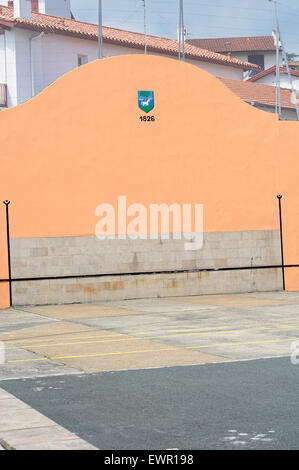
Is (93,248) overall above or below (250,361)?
above

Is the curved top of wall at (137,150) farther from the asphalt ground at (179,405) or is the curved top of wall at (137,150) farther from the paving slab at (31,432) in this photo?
the paving slab at (31,432)

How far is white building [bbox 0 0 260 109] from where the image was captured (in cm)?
3431

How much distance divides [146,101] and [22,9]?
1867cm

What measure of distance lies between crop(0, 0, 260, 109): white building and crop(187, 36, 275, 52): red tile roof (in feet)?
139

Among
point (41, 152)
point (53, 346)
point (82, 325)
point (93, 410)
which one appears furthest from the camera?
point (41, 152)

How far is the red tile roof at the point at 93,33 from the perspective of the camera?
35219 millimetres

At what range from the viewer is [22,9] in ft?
118

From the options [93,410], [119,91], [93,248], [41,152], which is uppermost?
[119,91]

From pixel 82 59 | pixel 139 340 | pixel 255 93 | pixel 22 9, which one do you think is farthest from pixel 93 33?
pixel 139 340

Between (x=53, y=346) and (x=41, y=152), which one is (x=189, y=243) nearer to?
(x=41, y=152)

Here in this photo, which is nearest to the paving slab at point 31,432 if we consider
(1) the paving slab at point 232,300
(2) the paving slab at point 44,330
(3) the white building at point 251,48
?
(2) the paving slab at point 44,330

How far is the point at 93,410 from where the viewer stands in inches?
296
